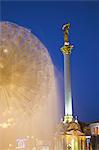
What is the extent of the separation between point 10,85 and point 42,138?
19.4 ft

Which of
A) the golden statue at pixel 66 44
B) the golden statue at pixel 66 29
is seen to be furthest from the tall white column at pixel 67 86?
the golden statue at pixel 66 29

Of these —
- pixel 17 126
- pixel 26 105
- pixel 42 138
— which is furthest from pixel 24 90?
pixel 42 138

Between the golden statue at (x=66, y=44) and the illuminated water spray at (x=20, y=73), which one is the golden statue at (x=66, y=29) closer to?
the golden statue at (x=66, y=44)

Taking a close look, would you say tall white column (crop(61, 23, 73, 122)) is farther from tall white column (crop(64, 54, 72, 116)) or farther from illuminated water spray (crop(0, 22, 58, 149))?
illuminated water spray (crop(0, 22, 58, 149))

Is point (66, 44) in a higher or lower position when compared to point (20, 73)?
higher

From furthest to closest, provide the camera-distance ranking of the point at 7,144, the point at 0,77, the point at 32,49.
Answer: the point at 7,144 → the point at 32,49 → the point at 0,77

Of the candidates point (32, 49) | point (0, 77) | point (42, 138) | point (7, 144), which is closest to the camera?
point (0, 77)

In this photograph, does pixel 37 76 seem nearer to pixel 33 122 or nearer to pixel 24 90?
pixel 24 90

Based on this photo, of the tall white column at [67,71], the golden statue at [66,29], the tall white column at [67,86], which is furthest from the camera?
the golden statue at [66,29]

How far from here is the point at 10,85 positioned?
35.5 ft

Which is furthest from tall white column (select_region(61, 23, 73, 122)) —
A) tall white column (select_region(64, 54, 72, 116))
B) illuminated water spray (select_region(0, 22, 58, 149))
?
illuminated water spray (select_region(0, 22, 58, 149))

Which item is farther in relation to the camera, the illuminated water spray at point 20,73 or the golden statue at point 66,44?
the golden statue at point 66,44

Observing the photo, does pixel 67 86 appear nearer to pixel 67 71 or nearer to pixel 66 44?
pixel 67 71

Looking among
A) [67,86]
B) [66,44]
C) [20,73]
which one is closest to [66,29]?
[66,44]
